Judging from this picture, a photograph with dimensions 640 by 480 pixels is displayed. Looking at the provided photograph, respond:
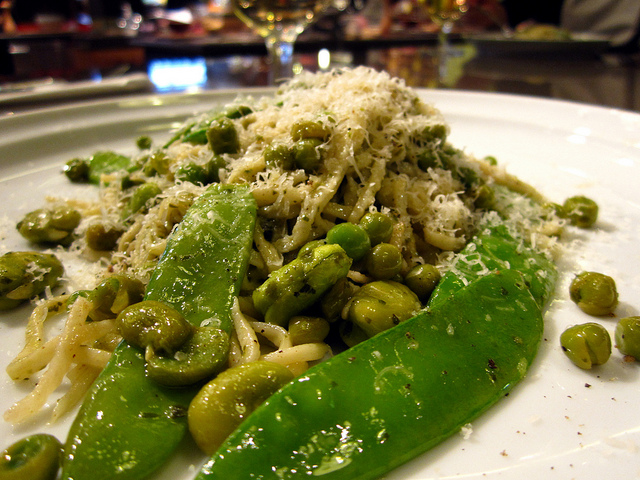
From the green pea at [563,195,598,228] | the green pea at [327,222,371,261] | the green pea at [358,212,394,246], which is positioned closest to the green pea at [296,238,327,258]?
the green pea at [327,222,371,261]

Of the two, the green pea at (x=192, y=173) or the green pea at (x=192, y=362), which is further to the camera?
the green pea at (x=192, y=173)

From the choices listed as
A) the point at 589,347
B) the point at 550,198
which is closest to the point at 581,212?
the point at 550,198

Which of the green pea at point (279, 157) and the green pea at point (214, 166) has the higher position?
the green pea at point (279, 157)

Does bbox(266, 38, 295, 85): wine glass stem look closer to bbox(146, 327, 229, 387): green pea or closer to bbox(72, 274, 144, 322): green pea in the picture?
bbox(72, 274, 144, 322): green pea

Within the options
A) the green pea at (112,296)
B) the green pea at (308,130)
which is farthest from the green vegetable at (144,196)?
the green pea at (308,130)

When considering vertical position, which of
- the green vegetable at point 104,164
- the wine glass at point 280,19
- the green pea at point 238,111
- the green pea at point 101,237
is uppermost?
the wine glass at point 280,19

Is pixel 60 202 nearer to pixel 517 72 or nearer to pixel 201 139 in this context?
pixel 201 139

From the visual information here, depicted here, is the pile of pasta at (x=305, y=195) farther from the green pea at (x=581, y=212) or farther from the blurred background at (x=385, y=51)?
the blurred background at (x=385, y=51)
